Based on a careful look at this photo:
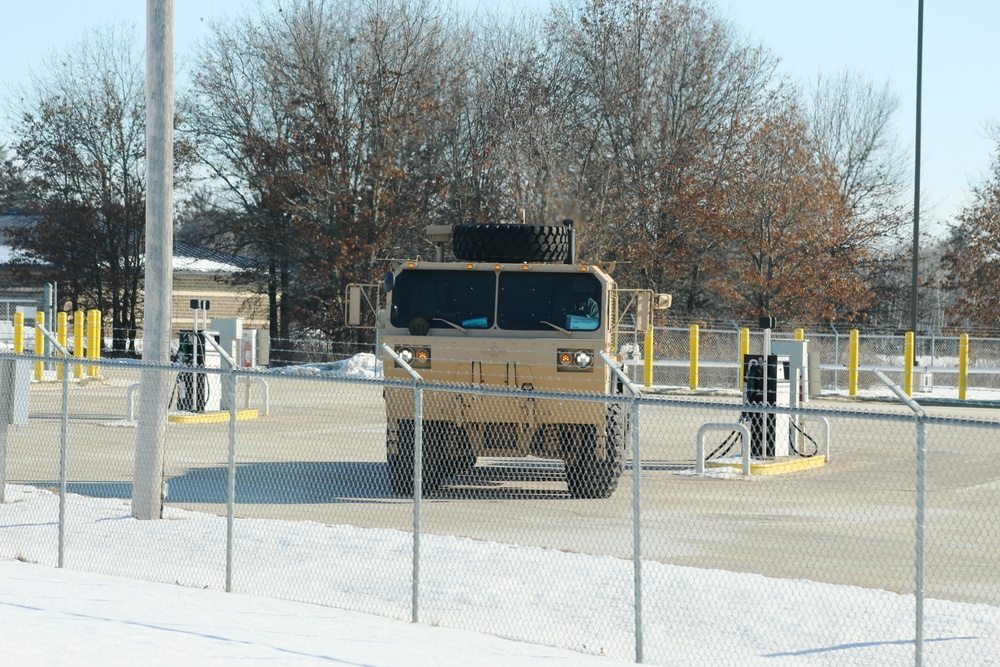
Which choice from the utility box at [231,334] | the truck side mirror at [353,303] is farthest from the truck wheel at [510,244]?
the utility box at [231,334]

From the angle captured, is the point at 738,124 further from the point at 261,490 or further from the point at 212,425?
the point at 261,490

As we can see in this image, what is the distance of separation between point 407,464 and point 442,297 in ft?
5.97

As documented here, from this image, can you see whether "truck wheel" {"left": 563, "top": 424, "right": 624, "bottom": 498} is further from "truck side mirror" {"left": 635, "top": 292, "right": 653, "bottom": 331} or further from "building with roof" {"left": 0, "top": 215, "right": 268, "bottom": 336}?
"building with roof" {"left": 0, "top": 215, "right": 268, "bottom": 336}

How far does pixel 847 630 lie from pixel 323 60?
41.3 m

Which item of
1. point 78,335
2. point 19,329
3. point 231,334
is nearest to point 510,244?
point 231,334

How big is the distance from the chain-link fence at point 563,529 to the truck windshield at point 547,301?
93 cm

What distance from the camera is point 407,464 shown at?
45.3 ft

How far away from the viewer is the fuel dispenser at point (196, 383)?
2284 cm

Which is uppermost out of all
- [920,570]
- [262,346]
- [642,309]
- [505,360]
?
[642,309]

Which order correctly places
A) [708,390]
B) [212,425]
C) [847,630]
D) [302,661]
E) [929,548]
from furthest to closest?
[708,390] < [212,425] < [929,548] < [847,630] < [302,661]

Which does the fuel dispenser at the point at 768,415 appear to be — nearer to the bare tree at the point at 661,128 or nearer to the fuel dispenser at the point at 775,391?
the fuel dispenser at the point at 775,391

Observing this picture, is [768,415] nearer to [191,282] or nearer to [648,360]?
[648,360]

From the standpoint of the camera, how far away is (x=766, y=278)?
4547 cm

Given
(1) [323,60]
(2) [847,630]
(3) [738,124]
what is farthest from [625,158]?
(2) [847,630]
